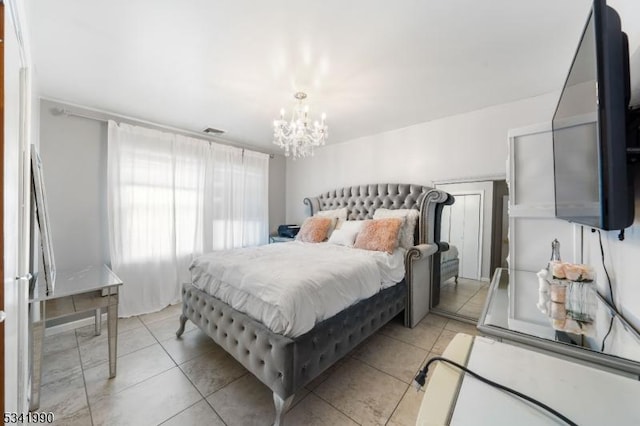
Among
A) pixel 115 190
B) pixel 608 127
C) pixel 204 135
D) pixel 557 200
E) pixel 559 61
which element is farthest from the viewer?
pixel 204 135

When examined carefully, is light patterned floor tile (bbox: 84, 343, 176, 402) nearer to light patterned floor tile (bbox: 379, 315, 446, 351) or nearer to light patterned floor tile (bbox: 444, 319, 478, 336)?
light patterned floor tile (bbox: 379, 315, 446, 351)

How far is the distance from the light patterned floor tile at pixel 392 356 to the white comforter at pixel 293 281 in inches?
22.1

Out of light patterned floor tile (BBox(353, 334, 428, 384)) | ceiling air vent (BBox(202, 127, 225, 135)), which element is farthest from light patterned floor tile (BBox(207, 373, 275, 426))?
ceiling air vent (BBox(202, 127, 225, 135))

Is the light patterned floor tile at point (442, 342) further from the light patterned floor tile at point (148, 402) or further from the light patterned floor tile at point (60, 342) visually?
the light patterned floor tile at point (60, 342)

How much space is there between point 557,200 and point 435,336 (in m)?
1.68

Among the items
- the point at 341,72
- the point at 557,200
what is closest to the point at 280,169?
the point at 341,72

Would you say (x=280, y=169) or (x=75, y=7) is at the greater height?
(x=75, y=7)

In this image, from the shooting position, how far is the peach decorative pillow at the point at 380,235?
2531 mm

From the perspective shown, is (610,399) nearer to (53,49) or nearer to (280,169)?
(53,49)

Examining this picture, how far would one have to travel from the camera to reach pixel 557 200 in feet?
4.36

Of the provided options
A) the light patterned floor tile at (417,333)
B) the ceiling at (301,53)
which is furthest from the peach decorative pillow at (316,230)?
the ceiling at (301,53)

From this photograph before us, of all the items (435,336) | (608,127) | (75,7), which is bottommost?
(435,336)

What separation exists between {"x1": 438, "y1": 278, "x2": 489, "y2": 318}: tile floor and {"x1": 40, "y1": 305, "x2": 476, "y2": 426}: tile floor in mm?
314

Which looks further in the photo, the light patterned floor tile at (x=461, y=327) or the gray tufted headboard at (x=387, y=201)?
the gray tufted headboard at (x=387, y=201)
